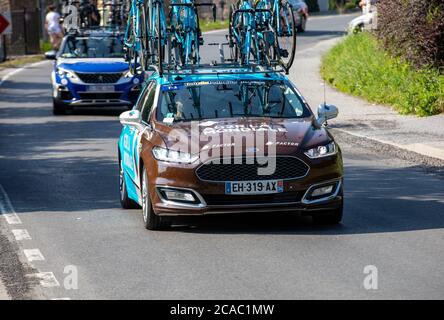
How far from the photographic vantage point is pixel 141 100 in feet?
46.7

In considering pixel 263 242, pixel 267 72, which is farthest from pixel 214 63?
pixel 263 242

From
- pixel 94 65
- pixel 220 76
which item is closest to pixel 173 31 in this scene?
pixel 220 76

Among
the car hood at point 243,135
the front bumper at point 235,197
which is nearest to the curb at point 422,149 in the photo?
the car hood at point 243,135

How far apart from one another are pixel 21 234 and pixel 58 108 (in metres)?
14.0

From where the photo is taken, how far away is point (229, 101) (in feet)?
43.4

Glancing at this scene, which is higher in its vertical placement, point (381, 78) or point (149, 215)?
point (149, 215)

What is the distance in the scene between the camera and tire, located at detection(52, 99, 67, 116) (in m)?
26.2

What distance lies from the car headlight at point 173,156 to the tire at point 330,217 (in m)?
1.44

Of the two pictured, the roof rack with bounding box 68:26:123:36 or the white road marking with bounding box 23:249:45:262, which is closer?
the white road marking with bounding box 23:249:45:262

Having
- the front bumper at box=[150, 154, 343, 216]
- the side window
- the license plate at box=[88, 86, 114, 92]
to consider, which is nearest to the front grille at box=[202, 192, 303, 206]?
the front bumper at box=[150, 154, 343, 216]

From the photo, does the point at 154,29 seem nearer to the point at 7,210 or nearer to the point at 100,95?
the point at 7,210

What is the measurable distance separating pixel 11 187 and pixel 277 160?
529 cm

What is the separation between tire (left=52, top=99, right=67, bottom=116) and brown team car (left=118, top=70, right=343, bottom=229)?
43.5ft

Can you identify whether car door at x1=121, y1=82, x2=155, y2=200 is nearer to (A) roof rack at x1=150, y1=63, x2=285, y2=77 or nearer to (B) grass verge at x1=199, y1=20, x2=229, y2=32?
(A) roof rack at x1=150, y1=63, x2=285, y2=77
